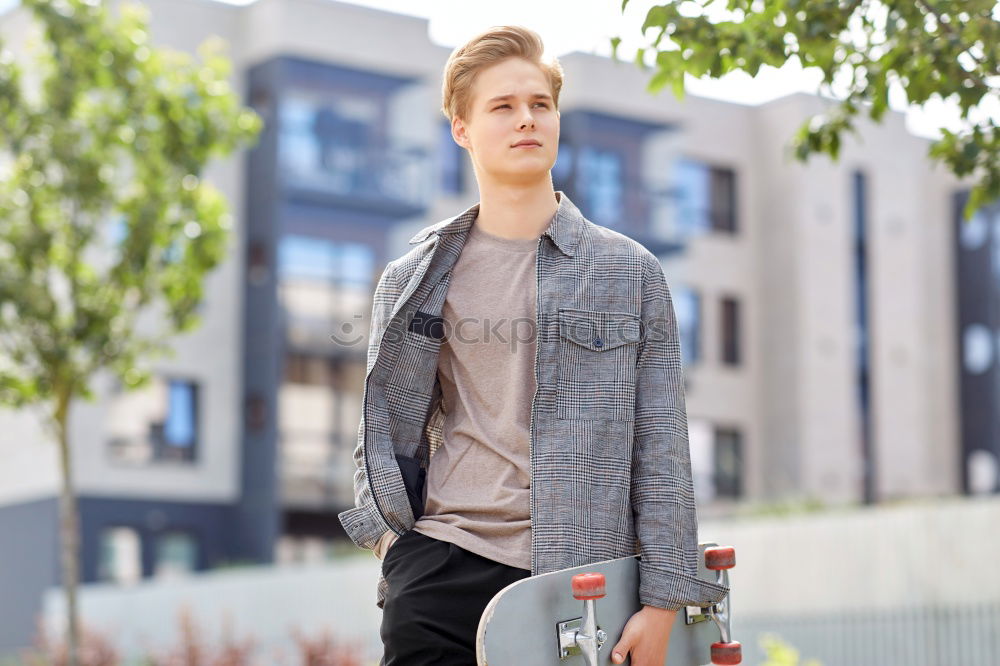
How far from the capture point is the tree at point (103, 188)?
12555 mm

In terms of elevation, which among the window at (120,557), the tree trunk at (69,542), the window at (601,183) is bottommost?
the window at (120,557)

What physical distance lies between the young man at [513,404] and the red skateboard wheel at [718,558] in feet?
0.17

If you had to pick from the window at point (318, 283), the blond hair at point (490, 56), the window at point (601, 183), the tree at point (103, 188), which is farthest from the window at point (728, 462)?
the blond hair at point (490, 56)

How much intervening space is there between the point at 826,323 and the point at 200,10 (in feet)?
49.4

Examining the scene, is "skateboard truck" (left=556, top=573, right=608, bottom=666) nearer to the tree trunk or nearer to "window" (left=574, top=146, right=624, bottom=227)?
the tree trunk

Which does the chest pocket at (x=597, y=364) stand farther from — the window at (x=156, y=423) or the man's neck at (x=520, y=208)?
the window at (x=156, y=423)

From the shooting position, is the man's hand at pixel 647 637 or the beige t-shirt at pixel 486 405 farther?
the beige t-shirt at pixel 486 405

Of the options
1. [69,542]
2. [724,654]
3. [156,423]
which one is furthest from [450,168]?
[724,654]

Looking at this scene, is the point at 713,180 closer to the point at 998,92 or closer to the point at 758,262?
the point at 758,262

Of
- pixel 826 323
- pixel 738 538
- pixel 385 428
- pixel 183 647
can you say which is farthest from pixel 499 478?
pixel 826 323

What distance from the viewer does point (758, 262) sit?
35.1m

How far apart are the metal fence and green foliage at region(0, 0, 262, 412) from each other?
5560mm

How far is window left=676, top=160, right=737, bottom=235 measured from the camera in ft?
113

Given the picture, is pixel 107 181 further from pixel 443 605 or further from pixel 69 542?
pixel 443 605
